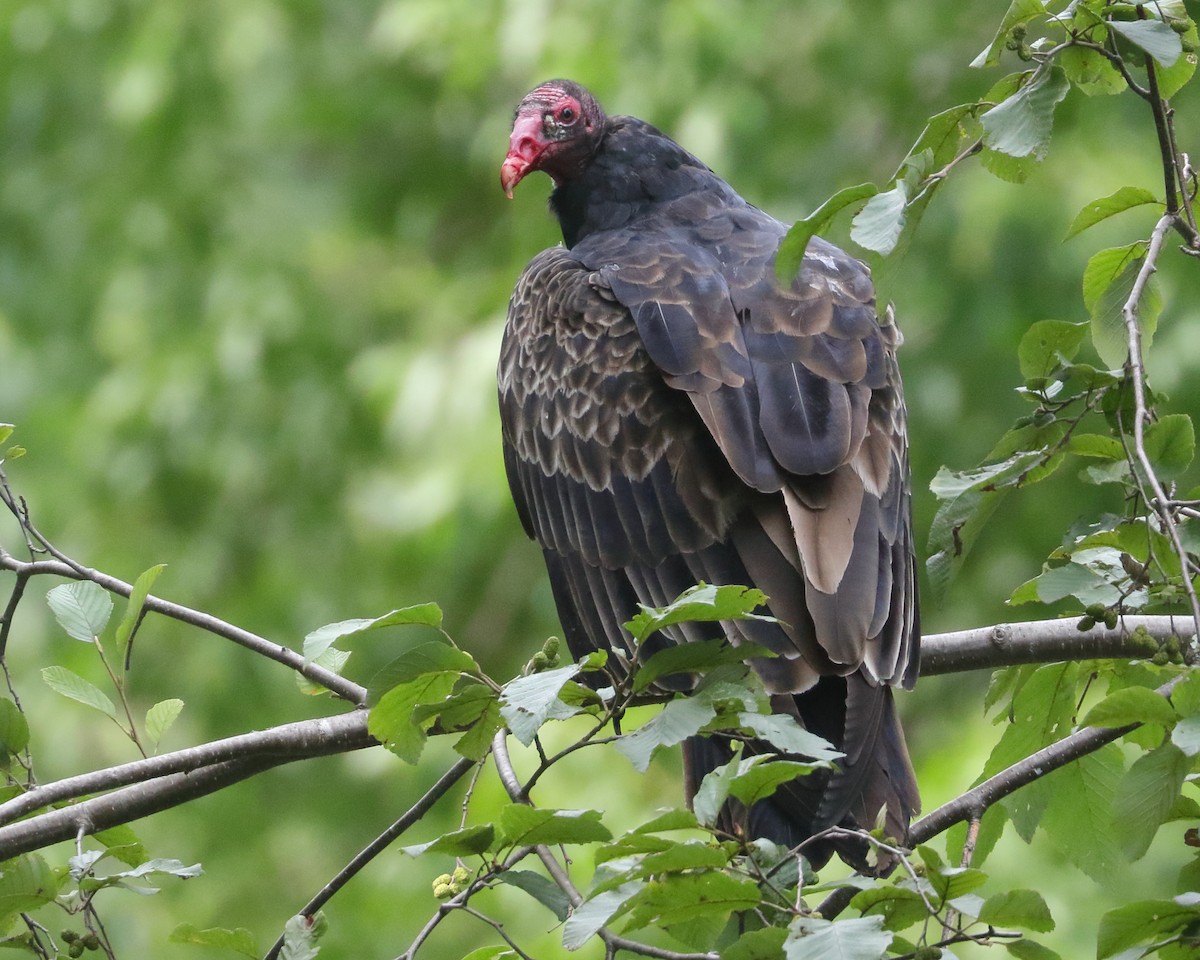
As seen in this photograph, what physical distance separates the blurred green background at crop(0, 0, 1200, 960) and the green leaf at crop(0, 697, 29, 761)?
9.71 ft

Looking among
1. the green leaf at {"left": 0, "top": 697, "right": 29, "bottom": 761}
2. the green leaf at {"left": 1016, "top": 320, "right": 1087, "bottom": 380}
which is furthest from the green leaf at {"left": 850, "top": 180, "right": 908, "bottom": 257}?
the green leaf at {"left": 0, "top": 697, "right": 29, "bottom": 761}

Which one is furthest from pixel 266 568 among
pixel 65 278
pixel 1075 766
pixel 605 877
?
pixel 605 877

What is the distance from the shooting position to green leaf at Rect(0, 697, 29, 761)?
206 centimetres

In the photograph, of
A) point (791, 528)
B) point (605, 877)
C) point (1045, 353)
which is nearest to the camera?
point (605, 877)

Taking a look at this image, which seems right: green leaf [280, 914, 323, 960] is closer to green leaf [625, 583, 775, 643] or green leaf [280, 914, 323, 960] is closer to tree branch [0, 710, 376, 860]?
tree branch [0, 710, 376, 860]

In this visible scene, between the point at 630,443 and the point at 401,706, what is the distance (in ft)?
3.92

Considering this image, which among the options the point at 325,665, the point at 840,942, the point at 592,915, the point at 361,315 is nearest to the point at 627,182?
the point at 325,665

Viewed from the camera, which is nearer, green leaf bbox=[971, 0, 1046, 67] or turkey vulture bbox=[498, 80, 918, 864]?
green leaf bbox=[971, 0, 1046, 67]

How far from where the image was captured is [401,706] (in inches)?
68.3

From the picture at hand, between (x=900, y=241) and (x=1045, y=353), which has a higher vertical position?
(x=900, y=241)

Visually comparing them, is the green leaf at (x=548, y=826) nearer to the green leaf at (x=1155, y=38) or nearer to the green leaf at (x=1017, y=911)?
the green leaf at (x=1017, y=911)

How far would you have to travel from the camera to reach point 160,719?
2.14 metres

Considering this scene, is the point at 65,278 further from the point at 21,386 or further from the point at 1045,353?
the point at 1045,353

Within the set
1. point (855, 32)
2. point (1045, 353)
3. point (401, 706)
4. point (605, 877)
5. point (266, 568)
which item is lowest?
point (266, 568)
